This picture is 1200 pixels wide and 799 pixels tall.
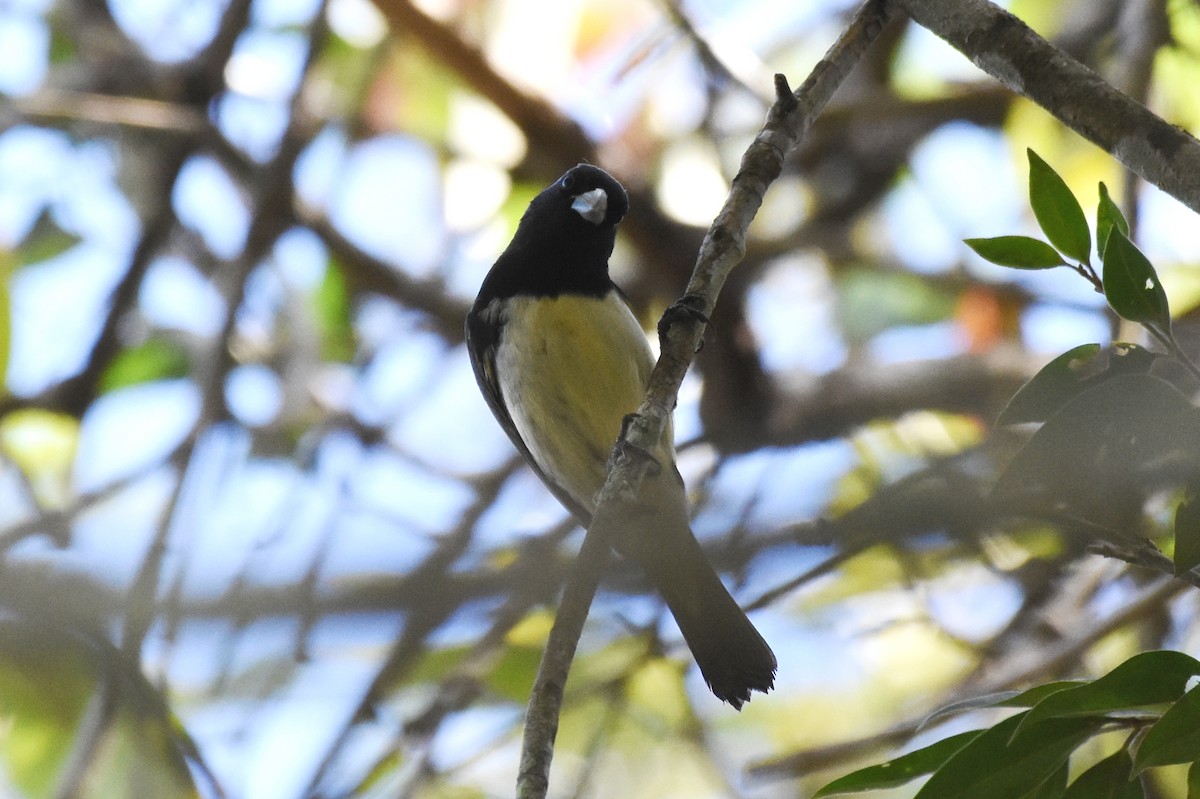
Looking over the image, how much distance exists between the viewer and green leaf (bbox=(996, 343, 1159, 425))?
1.93 metres

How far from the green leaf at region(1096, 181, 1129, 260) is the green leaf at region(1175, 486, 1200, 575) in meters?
0.39

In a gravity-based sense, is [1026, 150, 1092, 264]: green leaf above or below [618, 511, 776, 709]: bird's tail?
below

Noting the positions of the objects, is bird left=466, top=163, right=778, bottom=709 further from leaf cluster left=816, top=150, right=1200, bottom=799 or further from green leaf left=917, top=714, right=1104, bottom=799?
green leaf left=917, top=714, right=1104, bottom=799

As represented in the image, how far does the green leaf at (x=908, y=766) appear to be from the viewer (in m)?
1.71

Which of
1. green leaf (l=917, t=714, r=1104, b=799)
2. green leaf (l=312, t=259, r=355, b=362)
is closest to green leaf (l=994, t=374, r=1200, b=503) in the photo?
green leaf (l=917, t=714, r=1104, b=799)

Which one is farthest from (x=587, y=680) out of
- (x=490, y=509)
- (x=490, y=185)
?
(x=490, y=185)

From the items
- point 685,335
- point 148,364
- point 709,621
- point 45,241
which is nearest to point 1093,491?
point 685,335

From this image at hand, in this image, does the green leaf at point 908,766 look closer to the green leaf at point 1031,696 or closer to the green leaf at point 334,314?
the green leaf at point 1031,696

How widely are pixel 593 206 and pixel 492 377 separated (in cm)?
64

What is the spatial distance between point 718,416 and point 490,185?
1606 mm

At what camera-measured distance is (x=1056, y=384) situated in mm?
1966

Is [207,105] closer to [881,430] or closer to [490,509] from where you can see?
[490,509]

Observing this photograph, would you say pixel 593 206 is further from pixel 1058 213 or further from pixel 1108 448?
pixel 1108 448

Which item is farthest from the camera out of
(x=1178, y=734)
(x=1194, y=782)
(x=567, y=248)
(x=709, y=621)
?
(x=567, y=248)
